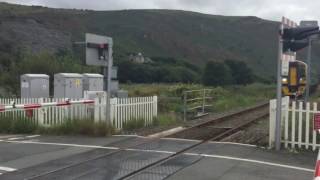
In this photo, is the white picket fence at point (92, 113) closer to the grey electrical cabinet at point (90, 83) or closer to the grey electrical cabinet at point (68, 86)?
the grey electrical cabinet at point (68, 86)

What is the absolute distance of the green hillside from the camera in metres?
132

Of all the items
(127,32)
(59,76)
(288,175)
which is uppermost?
(127,32)

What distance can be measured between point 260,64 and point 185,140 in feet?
404

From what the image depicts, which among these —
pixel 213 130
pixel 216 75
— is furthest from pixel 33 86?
pixel 216 75

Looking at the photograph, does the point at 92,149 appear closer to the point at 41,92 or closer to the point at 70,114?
the point at 70,114

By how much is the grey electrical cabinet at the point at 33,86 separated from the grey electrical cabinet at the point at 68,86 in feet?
1.71

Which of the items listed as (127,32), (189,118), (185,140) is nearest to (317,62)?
(127,32)

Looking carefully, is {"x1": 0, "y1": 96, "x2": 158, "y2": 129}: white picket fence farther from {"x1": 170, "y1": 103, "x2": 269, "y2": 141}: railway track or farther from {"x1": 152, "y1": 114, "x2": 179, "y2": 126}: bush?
{"x1": 170, "y1": 103, "x2": 269, "y2": 141}: railway track

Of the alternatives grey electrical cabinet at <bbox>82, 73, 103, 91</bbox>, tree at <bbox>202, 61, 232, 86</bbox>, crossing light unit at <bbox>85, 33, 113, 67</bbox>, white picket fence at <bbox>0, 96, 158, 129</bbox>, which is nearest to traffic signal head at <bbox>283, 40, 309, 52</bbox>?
crossing light unit at <bbox>85, 33, 113, 67</bbox>

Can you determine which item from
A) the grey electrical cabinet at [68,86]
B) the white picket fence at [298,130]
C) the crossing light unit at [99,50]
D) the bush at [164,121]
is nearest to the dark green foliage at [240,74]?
the grey electrical cabinet at [68,86]

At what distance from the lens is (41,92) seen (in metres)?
25.1

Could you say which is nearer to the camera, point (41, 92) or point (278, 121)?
point (278, 121)

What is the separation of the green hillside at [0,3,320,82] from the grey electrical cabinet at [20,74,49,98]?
273 ft

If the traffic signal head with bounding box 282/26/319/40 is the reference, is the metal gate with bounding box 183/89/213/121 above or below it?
below
